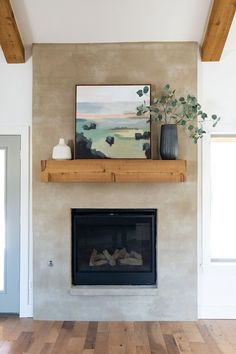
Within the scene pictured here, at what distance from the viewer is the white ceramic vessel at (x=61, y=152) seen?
146 inches

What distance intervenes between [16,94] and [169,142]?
1.67 metres

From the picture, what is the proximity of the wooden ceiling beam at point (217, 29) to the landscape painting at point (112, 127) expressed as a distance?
2.47 feet

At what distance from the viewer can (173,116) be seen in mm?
3846

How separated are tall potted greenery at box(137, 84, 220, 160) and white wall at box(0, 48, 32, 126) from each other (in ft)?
3.82

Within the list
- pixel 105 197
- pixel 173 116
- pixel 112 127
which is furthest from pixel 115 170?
pixel 173 116

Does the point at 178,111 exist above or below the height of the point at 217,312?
above

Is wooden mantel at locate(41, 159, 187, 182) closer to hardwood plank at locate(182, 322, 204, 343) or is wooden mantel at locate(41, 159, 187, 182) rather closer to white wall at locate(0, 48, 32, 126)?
white wall at locate(0, 48, 32, 126)

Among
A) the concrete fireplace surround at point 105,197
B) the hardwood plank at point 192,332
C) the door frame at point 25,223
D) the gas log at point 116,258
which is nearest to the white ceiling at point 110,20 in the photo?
the concrete fireplace surround at point 105,197

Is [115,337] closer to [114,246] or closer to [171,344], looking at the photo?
[171,344]

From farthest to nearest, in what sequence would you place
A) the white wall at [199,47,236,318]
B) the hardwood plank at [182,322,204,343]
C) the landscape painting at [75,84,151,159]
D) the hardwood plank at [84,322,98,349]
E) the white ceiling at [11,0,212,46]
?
the white wall at [199,47,236,318] < the landscape painting at [75,84,151,159] < the white ceiling at [11,0,212,46] < the hardwood plank at [182,322,204,343] < the hardwood plank at [84,322,98,349]

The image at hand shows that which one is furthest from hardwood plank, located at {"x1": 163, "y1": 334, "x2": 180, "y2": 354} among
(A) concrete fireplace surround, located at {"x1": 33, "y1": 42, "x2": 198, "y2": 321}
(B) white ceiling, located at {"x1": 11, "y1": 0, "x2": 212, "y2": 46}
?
(B) white ceiling, located at {"x1": 11, "y1": 0, "x2": 212, "y2": 46}

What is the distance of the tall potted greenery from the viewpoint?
3.68 m

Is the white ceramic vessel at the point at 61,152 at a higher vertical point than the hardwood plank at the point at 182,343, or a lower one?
higher

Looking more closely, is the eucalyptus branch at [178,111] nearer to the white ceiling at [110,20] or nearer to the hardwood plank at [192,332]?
the white ceiling at [110,20]
